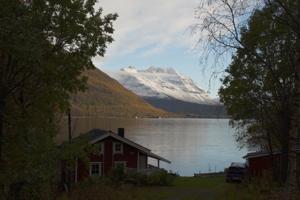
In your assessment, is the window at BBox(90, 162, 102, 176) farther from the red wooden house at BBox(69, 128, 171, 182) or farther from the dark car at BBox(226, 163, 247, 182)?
the dark car at BBox(226, 163, 247, 182)

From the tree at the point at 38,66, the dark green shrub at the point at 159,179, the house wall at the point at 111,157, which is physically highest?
the tree at the point at 38,66

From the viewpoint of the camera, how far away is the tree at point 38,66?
55.2 ft

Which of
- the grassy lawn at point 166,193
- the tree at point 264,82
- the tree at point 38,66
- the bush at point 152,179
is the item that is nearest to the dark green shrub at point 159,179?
the bush at point 152,179

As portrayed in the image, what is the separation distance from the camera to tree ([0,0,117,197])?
16.8 m

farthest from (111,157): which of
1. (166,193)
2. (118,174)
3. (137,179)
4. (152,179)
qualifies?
(166,193)

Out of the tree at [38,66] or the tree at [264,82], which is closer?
the tree at [38,66]

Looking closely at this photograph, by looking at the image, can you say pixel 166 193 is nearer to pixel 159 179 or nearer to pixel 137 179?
pixel 159 179

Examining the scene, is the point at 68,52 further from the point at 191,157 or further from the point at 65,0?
the point at 191,157

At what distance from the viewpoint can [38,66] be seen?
19.0 m

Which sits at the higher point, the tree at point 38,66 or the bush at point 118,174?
the tree at point 38,66

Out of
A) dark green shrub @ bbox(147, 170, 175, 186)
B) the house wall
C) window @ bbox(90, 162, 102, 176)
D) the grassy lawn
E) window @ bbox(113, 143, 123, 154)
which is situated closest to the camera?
the grassy lawn

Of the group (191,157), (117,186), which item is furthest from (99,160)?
(191,157)

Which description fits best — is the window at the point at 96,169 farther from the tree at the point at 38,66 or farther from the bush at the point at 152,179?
the tree at the point at 38,66

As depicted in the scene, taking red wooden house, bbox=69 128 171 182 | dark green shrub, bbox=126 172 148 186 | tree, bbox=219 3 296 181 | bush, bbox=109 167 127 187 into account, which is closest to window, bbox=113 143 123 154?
red wooden house, bbox=69 128 171 182
